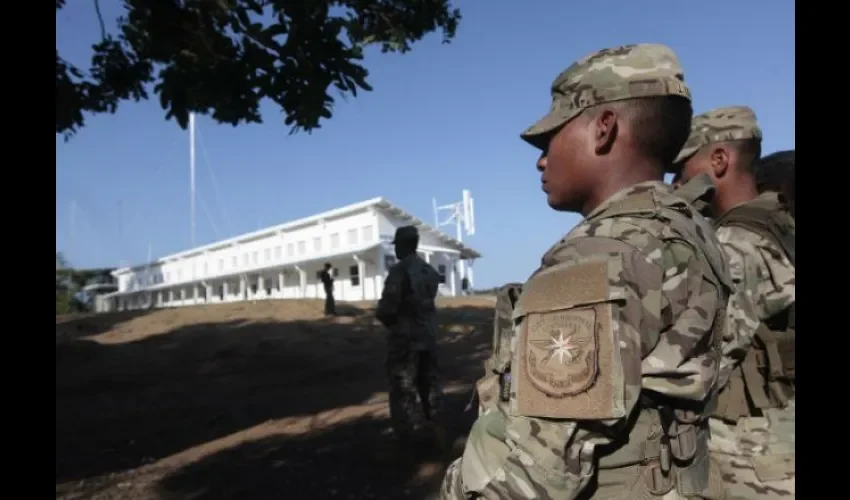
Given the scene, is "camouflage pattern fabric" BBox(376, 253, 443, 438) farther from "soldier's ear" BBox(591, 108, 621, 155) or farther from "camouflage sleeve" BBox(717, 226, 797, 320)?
"soldier's ear" BBox(591, 108, 621, 155)

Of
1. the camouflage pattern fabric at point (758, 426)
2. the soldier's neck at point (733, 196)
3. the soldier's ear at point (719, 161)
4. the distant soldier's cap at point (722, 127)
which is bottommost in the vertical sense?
the camouflage pattern fabric at point (758, 426)

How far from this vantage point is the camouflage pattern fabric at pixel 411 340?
20.6 ft

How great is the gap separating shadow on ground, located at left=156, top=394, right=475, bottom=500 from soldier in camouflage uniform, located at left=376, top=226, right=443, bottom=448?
0.43 m

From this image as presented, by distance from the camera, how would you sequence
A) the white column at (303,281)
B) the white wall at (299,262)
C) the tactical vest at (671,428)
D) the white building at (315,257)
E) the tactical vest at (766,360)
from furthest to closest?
the white column at (303,281) < the white wall at (299,262) < the white building at (315,257) < the tactical vest at (766,360) < the tactical vest at (671,428)

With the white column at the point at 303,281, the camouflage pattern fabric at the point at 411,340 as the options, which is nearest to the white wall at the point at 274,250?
the white column at the point at 303,281

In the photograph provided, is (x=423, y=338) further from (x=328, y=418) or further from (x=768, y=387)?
(x=768, y=387)

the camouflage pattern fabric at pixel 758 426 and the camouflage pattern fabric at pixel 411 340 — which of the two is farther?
the camouflage pattern fabric at pixel 411 340

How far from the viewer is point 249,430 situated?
7770 millimetres

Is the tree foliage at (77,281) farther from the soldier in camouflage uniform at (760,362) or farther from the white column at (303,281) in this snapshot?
the soldier in camouflage uniform at (760,362)

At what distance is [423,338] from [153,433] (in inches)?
156

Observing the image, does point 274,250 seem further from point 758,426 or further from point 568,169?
point 568,169

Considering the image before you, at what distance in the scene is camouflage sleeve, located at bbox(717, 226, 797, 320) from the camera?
2.78 metres
